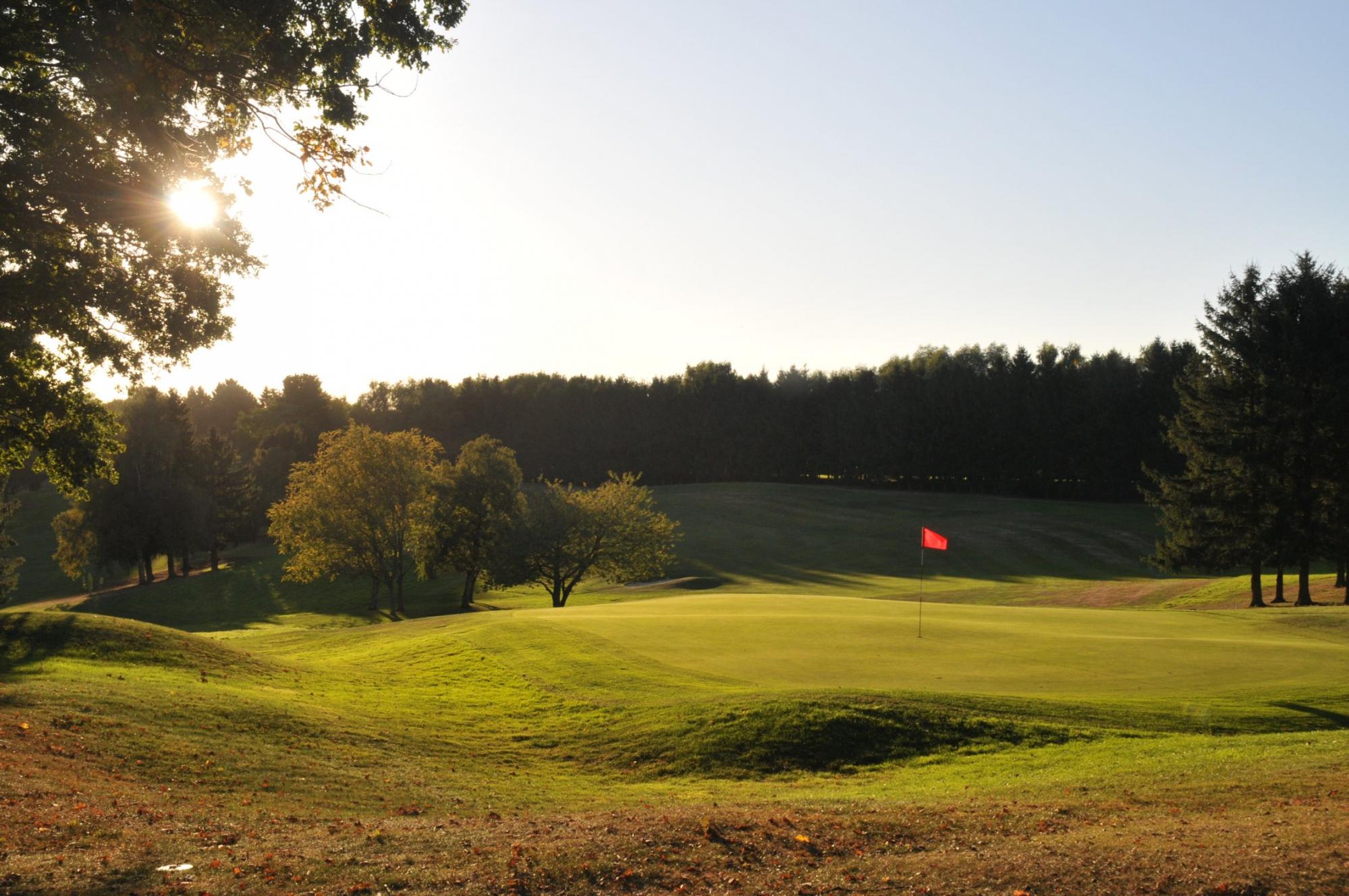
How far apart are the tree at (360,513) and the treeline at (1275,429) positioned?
4385cm

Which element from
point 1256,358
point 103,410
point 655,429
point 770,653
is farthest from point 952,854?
point 655,429

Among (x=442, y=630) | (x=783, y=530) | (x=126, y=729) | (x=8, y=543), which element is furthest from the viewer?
(x=783, y=530)

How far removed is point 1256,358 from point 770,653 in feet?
114

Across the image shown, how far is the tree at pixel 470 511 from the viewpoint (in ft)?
188

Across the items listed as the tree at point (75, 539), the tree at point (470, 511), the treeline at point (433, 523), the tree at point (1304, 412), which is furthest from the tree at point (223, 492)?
the tree at point (1304, 412)

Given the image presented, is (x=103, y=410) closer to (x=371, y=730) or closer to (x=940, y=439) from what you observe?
(x=371, y=730)

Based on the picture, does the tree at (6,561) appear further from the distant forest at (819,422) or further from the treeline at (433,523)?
the distant forest at (819,422)

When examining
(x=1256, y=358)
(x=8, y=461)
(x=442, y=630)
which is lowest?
(x=442, y=630)

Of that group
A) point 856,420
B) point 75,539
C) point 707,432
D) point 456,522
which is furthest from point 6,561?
point 856,420

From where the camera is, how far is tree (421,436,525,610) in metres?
57.3

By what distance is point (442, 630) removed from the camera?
105ft

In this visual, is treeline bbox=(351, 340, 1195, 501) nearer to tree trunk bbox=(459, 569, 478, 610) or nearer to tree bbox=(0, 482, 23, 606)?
tree trunk bbox=(459, 569, 478, 610)

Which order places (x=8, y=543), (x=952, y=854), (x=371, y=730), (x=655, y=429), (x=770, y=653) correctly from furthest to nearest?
(x=655, y=429) → (x=8, y=543) → (x=770, y=653) → (x=371, y=730) → (x=952, y=854)

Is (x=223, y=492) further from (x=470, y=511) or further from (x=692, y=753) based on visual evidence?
(x=692, y=753)
